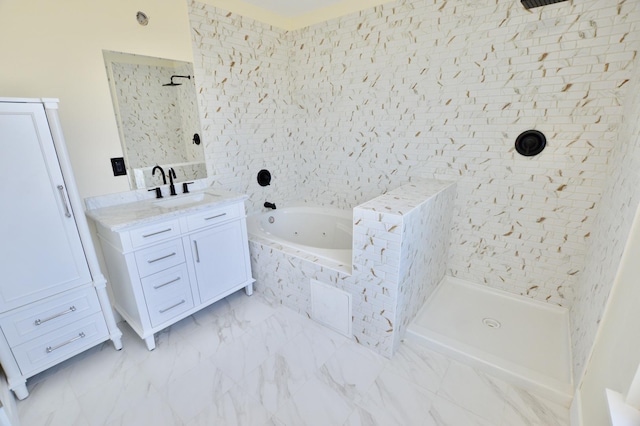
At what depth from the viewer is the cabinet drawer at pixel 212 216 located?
6.38 feet

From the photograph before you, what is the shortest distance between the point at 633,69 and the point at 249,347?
2.82 metres

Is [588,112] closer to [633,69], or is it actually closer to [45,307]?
[633,69]

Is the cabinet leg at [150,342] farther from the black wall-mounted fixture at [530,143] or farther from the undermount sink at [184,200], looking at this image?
the black wall-mounted fixture at [530,143]

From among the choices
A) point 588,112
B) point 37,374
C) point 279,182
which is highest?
point 588,112

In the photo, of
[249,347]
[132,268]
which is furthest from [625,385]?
[132,268]

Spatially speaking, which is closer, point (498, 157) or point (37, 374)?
point (37, 374)

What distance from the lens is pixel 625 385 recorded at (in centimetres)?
86

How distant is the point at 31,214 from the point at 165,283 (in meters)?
0.77

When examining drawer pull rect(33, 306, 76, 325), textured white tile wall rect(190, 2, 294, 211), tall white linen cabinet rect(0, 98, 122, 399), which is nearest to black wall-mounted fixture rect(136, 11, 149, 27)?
textured white tile wall rect(190, 2, 294, 211)

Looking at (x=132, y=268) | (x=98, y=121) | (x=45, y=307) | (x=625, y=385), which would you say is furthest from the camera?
(x=98, y=121)

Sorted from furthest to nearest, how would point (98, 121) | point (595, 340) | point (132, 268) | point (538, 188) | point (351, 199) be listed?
point (351, 199) < point (538, 188) < point (98, 121) < point (132, 268) < point (595, 340)

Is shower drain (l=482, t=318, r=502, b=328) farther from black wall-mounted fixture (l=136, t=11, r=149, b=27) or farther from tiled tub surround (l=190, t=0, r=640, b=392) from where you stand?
black wall-mounted fixture (l=136, t=11, r=149, b=27)

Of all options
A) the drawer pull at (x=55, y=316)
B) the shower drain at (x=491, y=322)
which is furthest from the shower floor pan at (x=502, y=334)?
the drawer pull at (x=55, y=316)

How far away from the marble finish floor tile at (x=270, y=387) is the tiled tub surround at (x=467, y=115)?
0.66 metres
